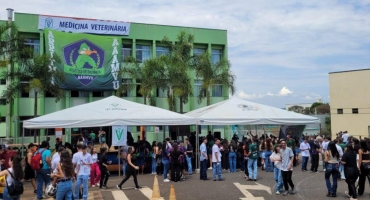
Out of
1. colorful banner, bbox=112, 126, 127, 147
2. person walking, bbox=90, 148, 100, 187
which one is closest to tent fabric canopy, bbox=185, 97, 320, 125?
colorful banner, bbox=112, 126, 127, 147

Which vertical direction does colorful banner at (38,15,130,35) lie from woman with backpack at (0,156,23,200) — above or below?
above

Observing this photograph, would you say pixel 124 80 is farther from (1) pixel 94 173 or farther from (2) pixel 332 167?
(2) pixel 332 167

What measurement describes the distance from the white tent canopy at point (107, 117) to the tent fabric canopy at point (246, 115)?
1.16 m

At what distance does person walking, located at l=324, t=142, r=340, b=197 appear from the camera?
36.5ft

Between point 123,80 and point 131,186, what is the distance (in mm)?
23624

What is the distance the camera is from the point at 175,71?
29984 millimetres

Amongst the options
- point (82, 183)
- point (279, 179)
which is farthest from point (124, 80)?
point (279, 179)

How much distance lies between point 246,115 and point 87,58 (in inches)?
813

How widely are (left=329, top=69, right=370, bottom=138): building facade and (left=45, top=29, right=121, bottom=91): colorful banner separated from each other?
88.2ft

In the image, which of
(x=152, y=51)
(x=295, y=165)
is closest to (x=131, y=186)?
(x=295, y=165)

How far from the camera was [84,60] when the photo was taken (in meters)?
34.9

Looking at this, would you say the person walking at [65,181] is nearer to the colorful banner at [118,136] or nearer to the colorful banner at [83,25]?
the colorful banner at [118,136]

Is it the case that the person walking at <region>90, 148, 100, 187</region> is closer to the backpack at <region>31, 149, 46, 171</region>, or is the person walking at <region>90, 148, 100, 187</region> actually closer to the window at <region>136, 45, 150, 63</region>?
the backpack at <region>31, 149, 46, 171</region>

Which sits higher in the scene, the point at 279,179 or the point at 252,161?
the point at 252,161
